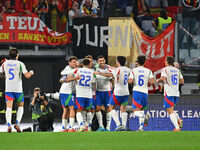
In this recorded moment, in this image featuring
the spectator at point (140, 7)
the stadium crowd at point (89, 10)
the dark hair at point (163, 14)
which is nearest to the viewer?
the stadium crowd at point (89, 10)

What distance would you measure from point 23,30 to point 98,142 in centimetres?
1270

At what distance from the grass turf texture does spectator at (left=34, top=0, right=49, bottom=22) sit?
11084mm

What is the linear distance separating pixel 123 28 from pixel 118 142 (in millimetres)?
12215

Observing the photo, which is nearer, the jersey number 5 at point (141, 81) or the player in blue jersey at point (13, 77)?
the player in blue jersey at point (13, 77)

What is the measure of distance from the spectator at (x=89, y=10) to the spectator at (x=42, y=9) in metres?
1.40

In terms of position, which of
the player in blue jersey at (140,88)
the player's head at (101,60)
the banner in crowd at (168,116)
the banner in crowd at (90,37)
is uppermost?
the banner in crowd at (90,37)

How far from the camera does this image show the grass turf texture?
10180 millimetres

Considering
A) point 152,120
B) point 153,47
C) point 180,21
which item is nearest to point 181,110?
point 152,120

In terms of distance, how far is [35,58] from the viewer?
2728 cm

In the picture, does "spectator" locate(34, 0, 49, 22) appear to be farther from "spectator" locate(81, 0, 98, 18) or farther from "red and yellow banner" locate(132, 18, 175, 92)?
"red and yellow banner" locate(132, 18, 175, 92)

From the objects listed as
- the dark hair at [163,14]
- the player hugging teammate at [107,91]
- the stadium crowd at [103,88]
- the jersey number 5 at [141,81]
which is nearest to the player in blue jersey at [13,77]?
the stadium crowd at [103,88]

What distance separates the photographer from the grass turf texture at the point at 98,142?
1018 centimetres

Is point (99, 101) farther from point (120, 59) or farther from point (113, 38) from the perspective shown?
point (113, 38)

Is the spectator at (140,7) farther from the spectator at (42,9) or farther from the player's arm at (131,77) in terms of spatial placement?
the player's arm at (131,77)
